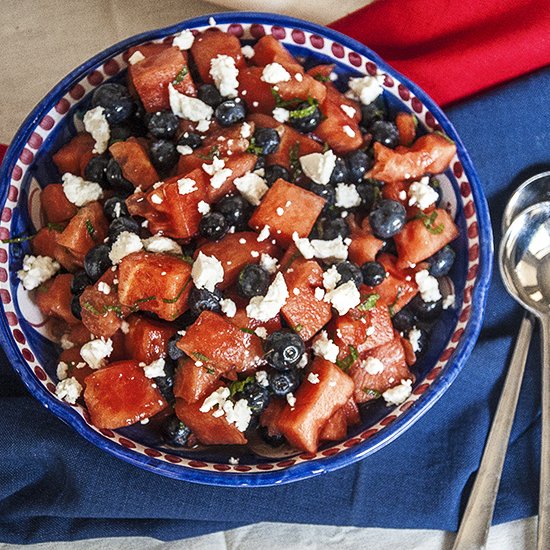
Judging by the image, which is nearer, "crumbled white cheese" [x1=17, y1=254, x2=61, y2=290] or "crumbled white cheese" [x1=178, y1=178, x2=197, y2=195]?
"crumbled white cheese" [x1=178, y1=178, x2=197, y2=195]

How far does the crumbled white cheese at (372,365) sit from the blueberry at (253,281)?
0.89 feet

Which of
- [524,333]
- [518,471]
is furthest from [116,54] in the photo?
[518,471]

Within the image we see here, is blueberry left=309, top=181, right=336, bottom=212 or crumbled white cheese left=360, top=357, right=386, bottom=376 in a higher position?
blueberry left=309, top=181, right=336, bottom=212

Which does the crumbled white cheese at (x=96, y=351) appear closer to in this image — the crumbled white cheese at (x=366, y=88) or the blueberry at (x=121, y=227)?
the blueberry at (x=121, y=227)

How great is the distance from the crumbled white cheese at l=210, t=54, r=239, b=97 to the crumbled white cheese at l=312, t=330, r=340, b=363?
57 centimetres

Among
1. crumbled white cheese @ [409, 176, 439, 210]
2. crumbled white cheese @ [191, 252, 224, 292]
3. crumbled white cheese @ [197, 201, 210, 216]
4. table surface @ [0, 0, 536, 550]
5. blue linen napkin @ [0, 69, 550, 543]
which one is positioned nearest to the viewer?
crumbled white cheese @ [191, 252, 224, 292]

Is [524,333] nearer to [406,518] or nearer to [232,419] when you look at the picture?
[406,518]

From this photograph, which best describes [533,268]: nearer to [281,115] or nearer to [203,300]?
[281,115]

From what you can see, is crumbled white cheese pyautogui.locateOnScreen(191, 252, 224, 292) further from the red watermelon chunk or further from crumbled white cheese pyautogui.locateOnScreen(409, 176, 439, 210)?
crumbled white cheese pyautogui.locateOnScreen(409, 176, 439, 210)

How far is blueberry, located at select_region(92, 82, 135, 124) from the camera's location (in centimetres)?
171

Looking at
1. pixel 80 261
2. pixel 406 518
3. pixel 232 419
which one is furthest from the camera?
pixel 406 518

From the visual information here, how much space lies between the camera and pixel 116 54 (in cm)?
177

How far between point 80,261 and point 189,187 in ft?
1.04

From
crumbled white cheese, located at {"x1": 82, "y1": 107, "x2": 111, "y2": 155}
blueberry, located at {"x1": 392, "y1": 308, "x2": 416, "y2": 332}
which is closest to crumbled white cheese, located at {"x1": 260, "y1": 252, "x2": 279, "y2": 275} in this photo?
blueberry, located at {"x1": 392, "y1": 308, "x2": 416, "y2": 332}
